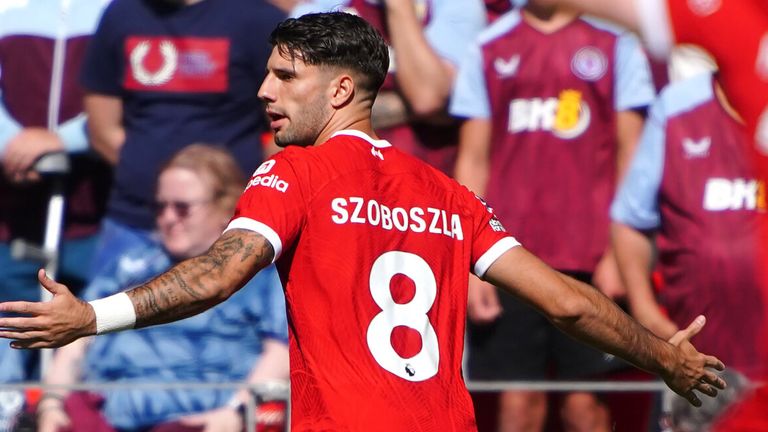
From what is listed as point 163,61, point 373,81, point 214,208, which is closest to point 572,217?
point 214,208

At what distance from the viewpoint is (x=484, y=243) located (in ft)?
13.5

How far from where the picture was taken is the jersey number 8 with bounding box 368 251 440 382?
12.5 feet

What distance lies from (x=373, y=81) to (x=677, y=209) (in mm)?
3489

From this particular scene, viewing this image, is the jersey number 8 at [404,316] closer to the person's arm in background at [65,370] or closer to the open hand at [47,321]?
the open hand at [47,321]

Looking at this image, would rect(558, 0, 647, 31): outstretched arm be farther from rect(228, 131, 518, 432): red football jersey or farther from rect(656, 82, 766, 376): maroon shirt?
rect(228, 131, 518, 432): red football jersey

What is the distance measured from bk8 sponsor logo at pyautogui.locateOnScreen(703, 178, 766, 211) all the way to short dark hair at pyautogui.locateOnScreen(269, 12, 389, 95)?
3.48m

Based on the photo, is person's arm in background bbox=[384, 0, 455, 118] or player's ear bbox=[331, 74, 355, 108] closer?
player's ear bbox=[331, 74, 355, 108]

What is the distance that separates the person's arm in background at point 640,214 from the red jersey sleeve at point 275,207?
12.1 ft

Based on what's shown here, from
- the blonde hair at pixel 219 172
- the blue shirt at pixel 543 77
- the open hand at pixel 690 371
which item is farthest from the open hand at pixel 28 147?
the open hand at pixel 690 371

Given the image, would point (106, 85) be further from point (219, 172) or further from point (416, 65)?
point (416, 65)

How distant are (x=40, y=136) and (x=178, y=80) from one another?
0.92 metres

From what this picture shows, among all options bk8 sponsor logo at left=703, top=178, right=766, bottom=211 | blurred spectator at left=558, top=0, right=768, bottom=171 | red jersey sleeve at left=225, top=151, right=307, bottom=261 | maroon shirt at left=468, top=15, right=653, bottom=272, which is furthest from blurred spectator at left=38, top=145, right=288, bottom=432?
red jersey sleeve at left=225, top=151, right=307, bottom=261

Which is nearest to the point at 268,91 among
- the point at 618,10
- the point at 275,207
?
the point at 275,207

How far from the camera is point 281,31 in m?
3.98
